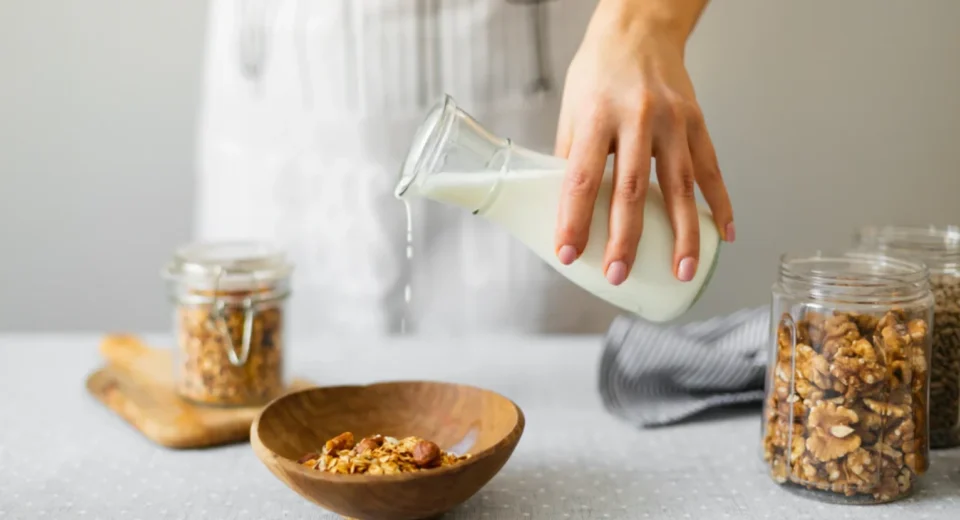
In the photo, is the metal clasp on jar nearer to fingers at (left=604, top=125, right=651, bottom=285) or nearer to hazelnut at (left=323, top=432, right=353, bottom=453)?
hazelnut at (left=323, top=432, right=353, bottom=453)

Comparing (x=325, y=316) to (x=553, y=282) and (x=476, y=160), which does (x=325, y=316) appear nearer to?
(x=553, y=282)

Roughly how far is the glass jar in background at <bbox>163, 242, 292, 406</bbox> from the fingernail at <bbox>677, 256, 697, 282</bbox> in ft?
1.40

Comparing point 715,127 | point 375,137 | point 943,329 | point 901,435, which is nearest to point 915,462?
point 901,435

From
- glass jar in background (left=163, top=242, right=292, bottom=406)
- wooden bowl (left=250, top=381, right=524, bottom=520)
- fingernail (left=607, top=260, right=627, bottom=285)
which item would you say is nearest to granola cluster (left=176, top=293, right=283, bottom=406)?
glass jar in background (left=163, top=242, right=292, bottom=406)

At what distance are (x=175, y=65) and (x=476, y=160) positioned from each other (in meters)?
1.18

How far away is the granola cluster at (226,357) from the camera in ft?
2.99

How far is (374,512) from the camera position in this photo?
624mm

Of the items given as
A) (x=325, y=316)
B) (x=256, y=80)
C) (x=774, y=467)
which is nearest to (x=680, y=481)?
(x=774, y=467)

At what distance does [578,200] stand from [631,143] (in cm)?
7

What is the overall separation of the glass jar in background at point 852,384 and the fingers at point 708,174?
7 cm

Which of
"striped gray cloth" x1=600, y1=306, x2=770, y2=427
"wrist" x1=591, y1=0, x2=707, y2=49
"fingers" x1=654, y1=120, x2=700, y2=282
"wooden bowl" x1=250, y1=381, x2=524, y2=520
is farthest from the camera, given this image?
"striped gray cloth" x1=600, y1=306, x2=770, y2=427

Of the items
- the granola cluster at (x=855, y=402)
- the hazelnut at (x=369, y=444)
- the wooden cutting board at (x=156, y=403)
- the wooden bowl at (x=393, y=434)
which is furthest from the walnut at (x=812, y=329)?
the wooden cutting board at (x=156, y=403)

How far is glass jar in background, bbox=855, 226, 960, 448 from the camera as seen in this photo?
2.62ft

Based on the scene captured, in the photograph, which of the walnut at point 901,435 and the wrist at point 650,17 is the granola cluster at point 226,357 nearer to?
the wrist at point 650,17
